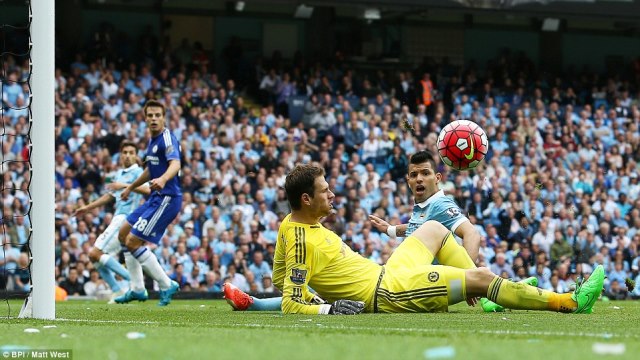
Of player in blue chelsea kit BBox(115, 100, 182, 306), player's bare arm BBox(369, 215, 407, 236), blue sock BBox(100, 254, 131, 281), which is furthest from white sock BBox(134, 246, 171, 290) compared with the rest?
player's bare arm BBox(369, 215, 407, 236)

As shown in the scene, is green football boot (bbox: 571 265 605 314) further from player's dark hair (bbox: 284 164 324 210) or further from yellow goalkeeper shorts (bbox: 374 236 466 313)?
player's dark hair (bbox: 284 164 324 210)

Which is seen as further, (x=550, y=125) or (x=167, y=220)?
(x=550, y=125)

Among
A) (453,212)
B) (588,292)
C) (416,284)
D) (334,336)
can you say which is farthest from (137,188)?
(334,336)

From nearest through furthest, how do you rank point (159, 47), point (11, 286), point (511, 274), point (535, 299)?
point (535, 299), point (11, 286), point (511, 274), point (159, 47)

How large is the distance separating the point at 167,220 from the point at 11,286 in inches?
259

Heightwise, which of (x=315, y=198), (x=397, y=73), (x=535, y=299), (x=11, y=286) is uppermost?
(x=397, y=73)

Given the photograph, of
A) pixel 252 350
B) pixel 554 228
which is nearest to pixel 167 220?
pixel 252 350

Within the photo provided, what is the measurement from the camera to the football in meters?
12.4

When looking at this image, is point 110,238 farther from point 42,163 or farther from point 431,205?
point 42,163

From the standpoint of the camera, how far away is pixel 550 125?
26.7 m

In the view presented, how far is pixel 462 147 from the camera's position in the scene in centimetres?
1242

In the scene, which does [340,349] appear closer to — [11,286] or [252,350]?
[252,350]

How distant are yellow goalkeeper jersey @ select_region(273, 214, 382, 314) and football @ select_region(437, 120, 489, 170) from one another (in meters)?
2.90

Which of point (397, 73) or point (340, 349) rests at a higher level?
point (397, 73)
